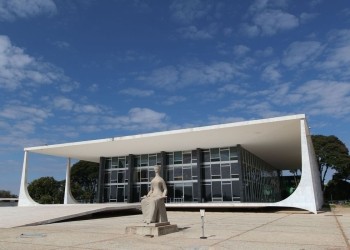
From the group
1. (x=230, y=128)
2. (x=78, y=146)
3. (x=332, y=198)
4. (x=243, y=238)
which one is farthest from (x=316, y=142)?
(x=243, y=238)

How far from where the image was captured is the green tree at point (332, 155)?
49.4 m

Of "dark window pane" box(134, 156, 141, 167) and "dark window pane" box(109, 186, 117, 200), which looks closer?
"dark window pane" box(134, 156, 141, 167)

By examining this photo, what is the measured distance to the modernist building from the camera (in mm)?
23359

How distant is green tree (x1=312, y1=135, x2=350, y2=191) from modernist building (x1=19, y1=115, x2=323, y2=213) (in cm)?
1574

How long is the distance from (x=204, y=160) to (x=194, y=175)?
1690mm

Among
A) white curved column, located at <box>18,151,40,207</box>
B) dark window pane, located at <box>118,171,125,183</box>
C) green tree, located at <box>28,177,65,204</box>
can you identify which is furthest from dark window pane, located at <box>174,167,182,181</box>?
green tree, located at <box>28,177,65,204</box>

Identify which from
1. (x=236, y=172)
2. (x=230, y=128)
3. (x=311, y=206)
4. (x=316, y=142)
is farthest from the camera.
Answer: (x=316, y=142)

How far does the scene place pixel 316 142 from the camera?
175 feet

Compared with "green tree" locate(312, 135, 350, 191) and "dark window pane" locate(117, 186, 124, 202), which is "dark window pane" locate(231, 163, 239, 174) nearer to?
"dark window pane" locate(117, 186, 124, 202)

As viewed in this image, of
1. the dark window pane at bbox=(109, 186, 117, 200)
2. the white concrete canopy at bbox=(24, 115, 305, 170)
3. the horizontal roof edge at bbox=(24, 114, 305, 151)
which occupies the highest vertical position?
the horizontal roof edge at bbox=(24, 114, 305, 151)

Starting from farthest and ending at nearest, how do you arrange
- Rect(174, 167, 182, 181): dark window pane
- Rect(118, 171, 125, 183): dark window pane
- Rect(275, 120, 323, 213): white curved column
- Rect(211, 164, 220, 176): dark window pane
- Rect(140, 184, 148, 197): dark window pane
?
A: Rect(118, 171, 125, 183): dark window pane < Rect(140, 184, 148, 197): dark window pane < Rect(174, 167, 182, 181): dark window pane < Rect(211, 164, 220, 176): dark window pane < Rect(275, 120, 323, 213): white curved column

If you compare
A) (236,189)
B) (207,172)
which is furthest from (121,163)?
(236,189)

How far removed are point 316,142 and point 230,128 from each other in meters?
35.8

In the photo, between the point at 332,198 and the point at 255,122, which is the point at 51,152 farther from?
the point at 332,198
